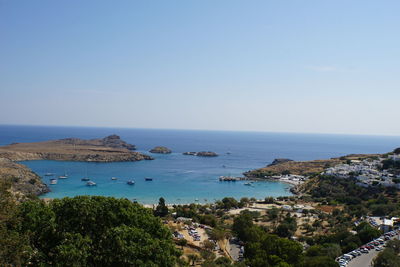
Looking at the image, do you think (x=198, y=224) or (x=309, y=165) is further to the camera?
(x=309, y=165)

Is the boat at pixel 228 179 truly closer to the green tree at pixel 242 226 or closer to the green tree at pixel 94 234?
the green tree at pixel 242 226

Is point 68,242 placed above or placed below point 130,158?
above

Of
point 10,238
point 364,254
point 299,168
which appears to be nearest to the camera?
point 10,238

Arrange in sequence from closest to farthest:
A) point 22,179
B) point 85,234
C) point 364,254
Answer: point 85,234, point 364,254, point 22,179

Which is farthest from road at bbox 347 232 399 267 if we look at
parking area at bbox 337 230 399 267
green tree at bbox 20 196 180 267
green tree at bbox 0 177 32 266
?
green tree at bbox 0 177 32 266

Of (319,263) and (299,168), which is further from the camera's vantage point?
(299,168)

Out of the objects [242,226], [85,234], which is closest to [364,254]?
[242,226]

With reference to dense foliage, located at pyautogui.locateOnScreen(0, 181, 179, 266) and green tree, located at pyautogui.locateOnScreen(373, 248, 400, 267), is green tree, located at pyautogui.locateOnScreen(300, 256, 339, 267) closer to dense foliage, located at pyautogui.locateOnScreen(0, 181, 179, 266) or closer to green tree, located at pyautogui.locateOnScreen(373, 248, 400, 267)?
green tree, located at pyautogui.locateOnScreen(373, 248, 400, 267)

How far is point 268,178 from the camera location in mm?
70125

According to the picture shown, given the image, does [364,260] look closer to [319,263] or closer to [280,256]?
[319,263]

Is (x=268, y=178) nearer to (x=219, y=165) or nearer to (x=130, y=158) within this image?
(x=219, y=165)

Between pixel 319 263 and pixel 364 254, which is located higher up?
pixel 319 263

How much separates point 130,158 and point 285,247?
271 feet

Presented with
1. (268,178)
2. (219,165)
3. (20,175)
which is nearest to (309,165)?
(268,178)
